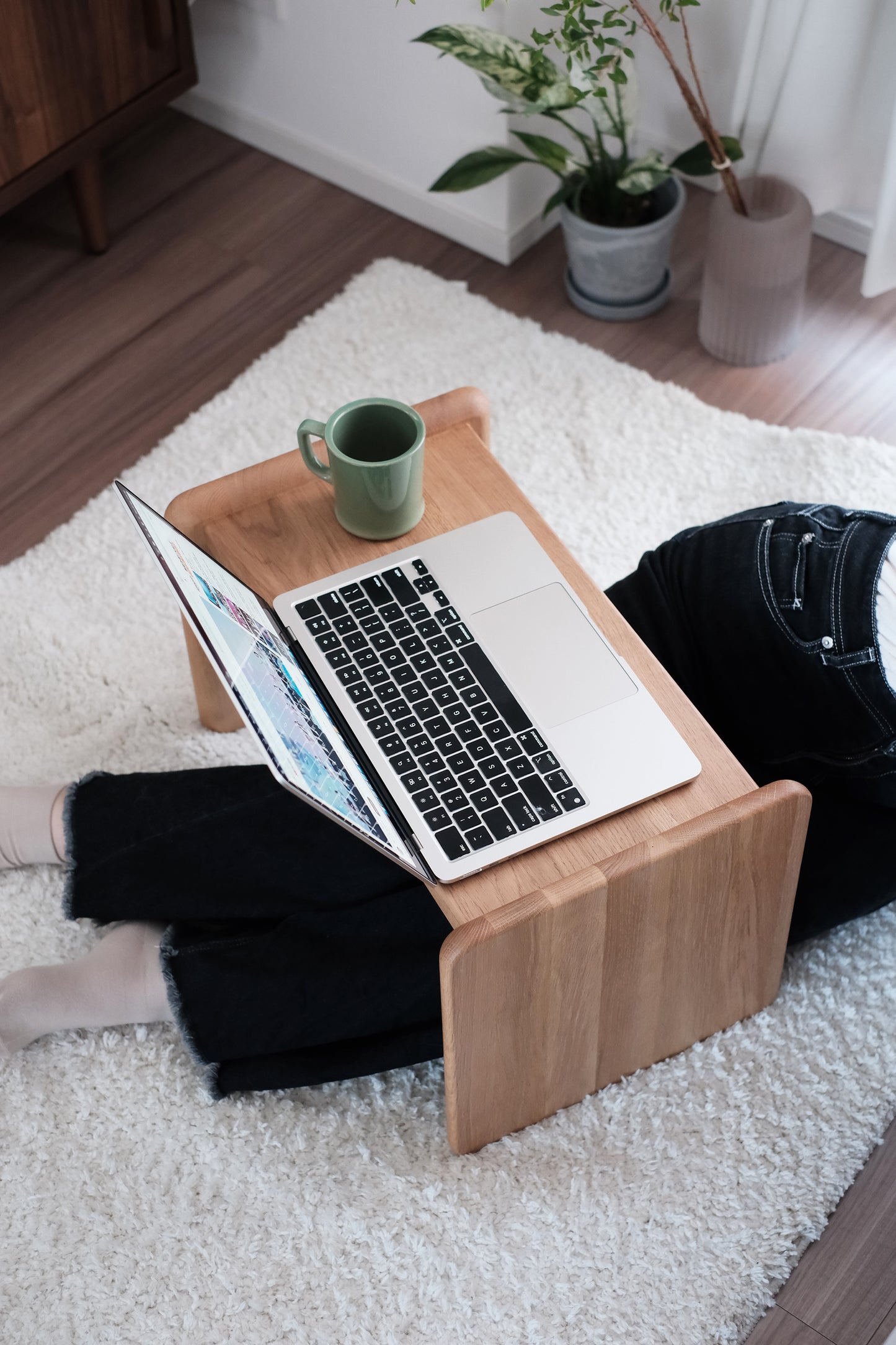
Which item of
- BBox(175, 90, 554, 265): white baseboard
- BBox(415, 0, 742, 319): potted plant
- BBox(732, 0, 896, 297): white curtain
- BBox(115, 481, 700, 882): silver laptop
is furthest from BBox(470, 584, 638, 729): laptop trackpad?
BBox(175, 90, 554, 265): white baseboard

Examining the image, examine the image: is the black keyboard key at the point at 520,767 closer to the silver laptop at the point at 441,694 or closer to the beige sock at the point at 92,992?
the silver laptop at the point at 441,694

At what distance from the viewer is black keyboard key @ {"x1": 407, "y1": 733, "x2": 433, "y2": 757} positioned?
3.34ft

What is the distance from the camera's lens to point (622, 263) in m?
2.03

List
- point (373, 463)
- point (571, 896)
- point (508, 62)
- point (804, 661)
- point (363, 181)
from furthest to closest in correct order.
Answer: point (363, 181) → point (508, 62) → point (804, 661) → point (373, 463) → point (571, 896)

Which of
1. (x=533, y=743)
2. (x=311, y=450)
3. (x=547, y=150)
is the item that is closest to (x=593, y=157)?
(x=547, y=150)

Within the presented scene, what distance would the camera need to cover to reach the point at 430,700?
1048 mm

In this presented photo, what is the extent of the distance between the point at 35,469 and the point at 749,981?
51.2 inches

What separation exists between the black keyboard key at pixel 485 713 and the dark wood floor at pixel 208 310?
3.44 ft

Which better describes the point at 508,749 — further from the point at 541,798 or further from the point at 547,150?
the point at 547,150

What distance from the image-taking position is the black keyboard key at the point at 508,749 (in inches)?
40.1

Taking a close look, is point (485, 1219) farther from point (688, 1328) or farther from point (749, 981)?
point (749, 981)

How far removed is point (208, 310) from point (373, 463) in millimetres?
1209

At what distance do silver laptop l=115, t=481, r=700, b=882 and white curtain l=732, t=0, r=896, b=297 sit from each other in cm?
111

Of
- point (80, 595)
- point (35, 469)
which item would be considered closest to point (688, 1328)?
point (80, 595)
